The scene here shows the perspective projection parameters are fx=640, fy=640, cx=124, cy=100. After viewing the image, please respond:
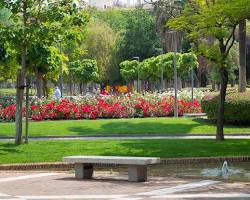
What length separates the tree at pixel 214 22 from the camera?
18.3 meters

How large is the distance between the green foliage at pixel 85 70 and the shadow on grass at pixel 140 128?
42272mm

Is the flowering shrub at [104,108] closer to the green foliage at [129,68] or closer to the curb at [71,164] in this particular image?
the curb at [71,164]

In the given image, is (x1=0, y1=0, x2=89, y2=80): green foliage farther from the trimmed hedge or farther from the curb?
the trimmed hedge

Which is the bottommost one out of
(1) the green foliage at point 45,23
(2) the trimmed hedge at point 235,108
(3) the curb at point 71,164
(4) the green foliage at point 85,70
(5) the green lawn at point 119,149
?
(3) the curb at point 71,164

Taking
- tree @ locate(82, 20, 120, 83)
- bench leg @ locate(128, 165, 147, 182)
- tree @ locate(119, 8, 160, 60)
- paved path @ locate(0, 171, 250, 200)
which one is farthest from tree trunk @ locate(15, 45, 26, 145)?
tree @ locate(119, 8, 160, 60)

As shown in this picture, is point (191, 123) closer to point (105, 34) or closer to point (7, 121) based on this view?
point (7, 121)

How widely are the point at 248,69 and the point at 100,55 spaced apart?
18124 millimetres

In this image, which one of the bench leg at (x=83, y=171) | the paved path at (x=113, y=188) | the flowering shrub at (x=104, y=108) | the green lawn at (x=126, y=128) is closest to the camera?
the paved path at (x=113, y=188)

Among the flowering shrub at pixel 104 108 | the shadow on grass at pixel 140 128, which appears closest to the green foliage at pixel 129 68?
the flowering shrub at pixel 104 108

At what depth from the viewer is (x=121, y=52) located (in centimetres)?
8544

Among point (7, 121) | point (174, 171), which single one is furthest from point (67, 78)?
point (174, 171)

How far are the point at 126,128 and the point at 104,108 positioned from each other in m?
6.99

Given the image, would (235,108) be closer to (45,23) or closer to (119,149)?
(119,149)

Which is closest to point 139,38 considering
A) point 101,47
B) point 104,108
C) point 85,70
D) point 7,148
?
point 101,47
